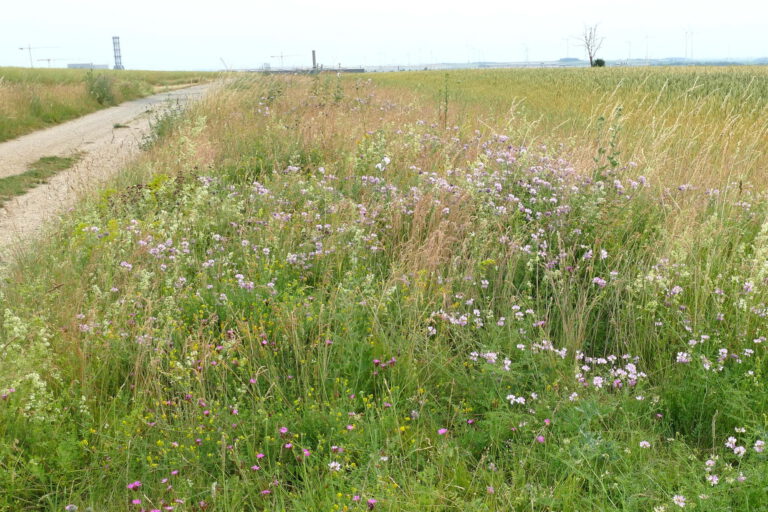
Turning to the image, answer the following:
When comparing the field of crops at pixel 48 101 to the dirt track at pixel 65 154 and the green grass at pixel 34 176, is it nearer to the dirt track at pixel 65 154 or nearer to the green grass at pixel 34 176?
the dirt track at pixel 65 154

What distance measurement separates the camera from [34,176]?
33.4ft

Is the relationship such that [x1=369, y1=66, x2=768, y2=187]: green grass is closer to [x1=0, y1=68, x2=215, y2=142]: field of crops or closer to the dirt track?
the dirt track

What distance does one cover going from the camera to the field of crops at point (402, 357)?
270 centimetres

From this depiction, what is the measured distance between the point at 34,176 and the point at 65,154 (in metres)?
2.28

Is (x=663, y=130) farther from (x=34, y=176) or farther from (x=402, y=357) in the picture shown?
(x=34, y=176)

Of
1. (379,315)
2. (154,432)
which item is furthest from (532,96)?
(154,432)

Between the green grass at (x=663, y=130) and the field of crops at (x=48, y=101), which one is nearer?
the green grass at (x=663, y=130)

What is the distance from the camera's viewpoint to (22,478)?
2.77 metres

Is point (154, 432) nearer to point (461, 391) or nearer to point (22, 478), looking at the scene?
point (22, 478)

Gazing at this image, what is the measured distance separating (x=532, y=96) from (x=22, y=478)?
59.1ft

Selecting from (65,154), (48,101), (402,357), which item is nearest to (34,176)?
(65,154)

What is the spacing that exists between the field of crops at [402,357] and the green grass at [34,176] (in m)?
4.20

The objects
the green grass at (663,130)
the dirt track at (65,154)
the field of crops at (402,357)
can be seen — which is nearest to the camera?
the field of crops at (402,357)

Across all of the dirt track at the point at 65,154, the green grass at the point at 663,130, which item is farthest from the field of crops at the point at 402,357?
the dirt track at the point at 65,154
